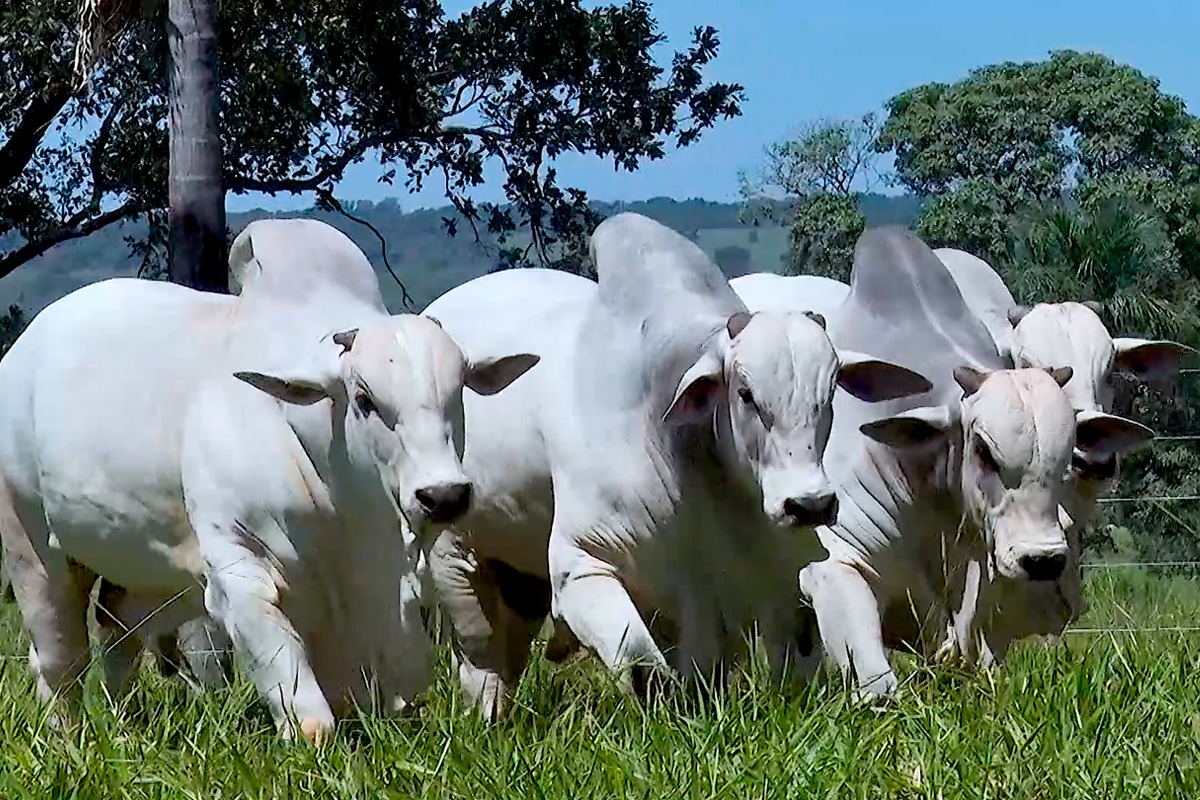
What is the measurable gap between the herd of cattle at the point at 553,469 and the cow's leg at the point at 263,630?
1cm

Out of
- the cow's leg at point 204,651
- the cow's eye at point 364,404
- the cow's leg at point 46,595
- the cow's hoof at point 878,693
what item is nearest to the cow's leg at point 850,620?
the cow's hoof at point 878,693

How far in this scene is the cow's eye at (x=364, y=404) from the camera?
520cm

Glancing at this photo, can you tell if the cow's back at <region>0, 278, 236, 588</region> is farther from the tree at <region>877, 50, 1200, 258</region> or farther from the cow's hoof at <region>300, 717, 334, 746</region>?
the tree at <region>877, 50, 1200, 258</region>

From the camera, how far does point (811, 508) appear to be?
17.3ft

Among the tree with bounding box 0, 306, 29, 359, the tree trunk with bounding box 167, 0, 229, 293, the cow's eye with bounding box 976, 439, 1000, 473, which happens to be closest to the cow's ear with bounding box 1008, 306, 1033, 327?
the cow's eye with bounding box 976, 439, 1000, 473

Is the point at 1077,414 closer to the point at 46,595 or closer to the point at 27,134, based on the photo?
the point at 46,595

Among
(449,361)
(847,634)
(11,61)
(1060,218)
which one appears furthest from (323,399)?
(1060,218)

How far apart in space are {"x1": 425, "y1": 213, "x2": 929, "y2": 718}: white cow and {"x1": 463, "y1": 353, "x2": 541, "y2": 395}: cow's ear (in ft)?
1.51

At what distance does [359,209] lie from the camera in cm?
1528

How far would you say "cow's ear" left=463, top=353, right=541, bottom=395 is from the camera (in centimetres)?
538

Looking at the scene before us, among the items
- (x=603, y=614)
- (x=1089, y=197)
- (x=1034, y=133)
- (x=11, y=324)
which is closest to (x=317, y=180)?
(x=11, y=324)

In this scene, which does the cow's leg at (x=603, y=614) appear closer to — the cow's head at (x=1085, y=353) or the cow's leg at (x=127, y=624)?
the cow's leg at (x=127, y=624)

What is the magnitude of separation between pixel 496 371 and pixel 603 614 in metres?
0.88

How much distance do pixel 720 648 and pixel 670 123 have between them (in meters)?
9.52
